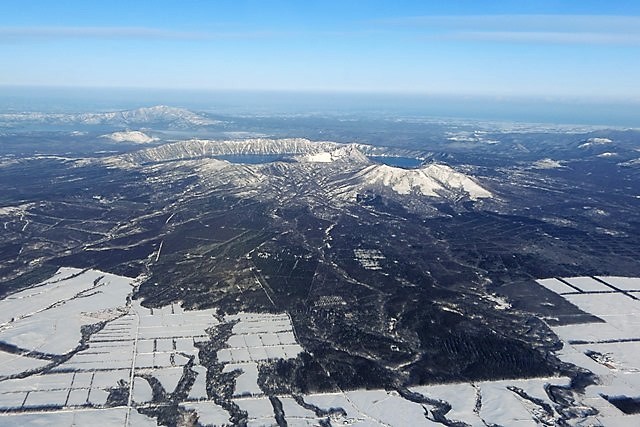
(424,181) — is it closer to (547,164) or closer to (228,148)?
(547,164)

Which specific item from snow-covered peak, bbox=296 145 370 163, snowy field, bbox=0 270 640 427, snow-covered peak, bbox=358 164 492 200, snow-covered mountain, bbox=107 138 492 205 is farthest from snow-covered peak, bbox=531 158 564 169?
snowy field, bbox=0 270 640 427

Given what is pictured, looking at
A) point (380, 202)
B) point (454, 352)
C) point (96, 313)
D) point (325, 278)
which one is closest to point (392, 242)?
point (325, 278)

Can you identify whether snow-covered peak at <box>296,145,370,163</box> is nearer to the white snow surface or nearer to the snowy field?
the white snow surface

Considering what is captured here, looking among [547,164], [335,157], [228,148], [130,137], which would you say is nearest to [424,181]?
[335,157]

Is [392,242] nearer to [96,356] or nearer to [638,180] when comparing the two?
[96,356]

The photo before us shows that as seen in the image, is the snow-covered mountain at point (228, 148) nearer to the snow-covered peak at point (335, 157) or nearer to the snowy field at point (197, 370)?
the snow-covered peak at point (335, 157)

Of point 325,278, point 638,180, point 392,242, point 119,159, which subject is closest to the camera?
point 325,278

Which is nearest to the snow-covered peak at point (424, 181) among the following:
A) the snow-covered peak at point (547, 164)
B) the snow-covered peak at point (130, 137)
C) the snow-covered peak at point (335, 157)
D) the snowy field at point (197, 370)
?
the snow-covered peak at point (335, 157)

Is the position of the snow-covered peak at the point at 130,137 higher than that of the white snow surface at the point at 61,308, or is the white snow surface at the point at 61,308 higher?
the white snow surface at the point at 61,308
